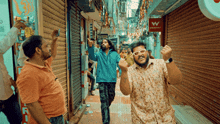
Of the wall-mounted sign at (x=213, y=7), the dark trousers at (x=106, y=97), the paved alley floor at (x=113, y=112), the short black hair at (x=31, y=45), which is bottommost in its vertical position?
the paved alley floor at (x=113, y=112)

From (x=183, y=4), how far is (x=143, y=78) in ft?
15.6

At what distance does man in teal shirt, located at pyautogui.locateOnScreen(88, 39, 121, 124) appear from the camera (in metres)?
3.61

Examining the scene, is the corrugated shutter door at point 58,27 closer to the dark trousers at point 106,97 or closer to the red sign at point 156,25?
the dark trousers at point 106,97

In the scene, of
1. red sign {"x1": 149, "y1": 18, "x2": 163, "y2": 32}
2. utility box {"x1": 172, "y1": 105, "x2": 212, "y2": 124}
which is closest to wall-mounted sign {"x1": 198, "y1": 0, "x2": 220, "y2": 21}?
utility box {"x1": 172, "y1": 105, "x2": 212, "y2": 124}

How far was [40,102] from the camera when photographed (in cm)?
173

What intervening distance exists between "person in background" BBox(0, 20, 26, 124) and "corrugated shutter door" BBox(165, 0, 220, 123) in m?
4.12

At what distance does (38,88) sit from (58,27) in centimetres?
221

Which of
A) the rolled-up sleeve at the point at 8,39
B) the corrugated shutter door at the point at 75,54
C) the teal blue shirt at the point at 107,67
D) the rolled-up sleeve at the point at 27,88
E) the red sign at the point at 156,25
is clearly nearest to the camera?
the rolled-up sleeve at the point at 27,88

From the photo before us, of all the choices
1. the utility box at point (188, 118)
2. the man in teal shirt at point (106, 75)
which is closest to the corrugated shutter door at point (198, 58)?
the utility box at point (188, 118)

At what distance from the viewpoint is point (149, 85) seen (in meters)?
1.91

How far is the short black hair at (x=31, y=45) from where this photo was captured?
1.69 metres

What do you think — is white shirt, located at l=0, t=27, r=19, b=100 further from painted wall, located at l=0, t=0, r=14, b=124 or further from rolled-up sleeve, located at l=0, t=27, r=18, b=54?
painted wall, located at l=0, t=0, r=14, b=124

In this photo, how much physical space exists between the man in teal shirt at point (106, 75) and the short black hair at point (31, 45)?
2151 mm

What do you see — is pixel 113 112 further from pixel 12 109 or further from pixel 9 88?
pixel 9 88
